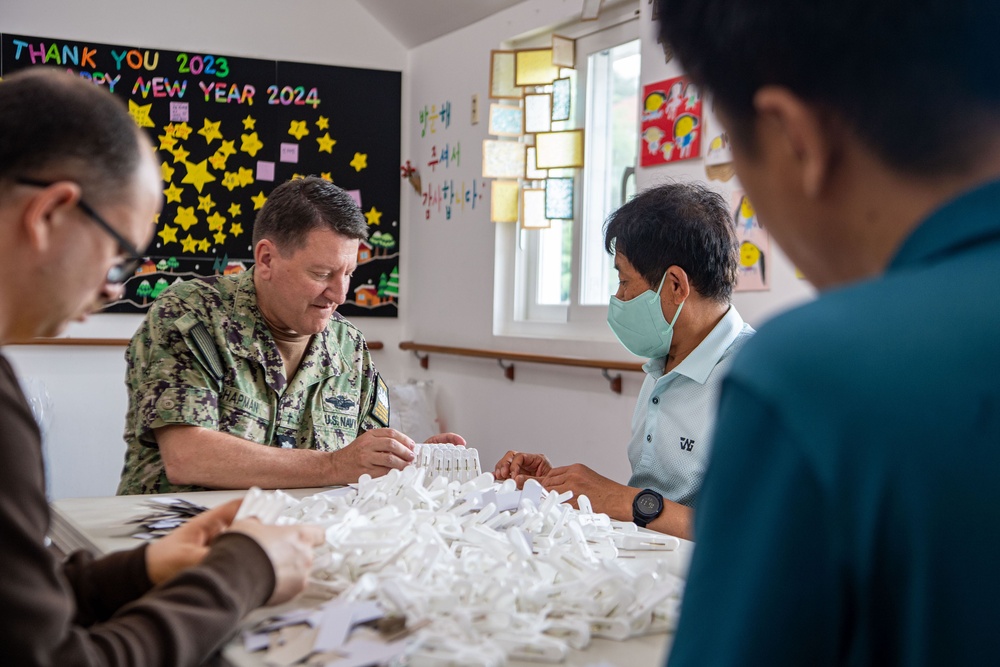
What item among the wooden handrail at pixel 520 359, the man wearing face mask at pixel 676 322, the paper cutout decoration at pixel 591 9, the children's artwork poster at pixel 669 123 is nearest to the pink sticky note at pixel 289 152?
the wooden handrail at pixel 520 359

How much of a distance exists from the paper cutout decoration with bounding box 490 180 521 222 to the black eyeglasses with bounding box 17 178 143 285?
10.5 feet

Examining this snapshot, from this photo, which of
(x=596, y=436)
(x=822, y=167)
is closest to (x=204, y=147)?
(x=596, y=436)

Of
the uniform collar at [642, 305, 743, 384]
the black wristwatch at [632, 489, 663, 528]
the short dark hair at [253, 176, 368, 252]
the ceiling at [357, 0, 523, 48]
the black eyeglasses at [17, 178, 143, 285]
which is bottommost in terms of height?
the black wristwatch at [632, 489, 663, 528]

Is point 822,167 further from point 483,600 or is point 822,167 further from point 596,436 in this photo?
point 596,436

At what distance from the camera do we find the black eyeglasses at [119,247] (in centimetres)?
91

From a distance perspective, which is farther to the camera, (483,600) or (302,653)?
(483,600)

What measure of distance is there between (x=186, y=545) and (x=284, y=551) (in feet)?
0.48

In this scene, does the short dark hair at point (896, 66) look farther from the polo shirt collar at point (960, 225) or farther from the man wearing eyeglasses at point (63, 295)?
the man wearing eyeglasses at point (63, 295)

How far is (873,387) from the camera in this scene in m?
0.52

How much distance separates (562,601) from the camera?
1.08 meters

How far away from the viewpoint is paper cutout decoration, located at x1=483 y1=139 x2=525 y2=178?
413 cm

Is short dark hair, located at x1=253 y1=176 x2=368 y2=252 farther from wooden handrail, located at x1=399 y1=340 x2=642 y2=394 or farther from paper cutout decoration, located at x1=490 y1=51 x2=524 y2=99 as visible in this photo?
paper cutout decoration, located at x1=490 y1=51 x2=524 y2=99

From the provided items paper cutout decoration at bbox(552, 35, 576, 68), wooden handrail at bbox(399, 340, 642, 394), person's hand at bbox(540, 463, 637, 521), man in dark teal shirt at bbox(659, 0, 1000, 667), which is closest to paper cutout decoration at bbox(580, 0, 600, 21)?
paper cutout decoration at bbox(552, 35, 576, 68)

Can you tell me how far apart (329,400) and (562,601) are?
58.7 inches
